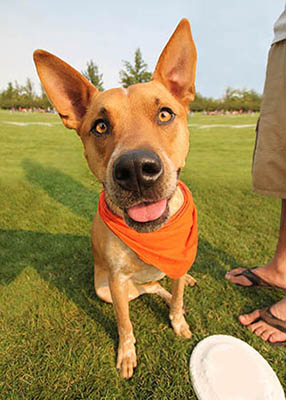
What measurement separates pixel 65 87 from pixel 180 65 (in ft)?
3.58

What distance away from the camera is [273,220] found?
4941 mm

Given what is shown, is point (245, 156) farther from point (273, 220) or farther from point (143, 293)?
point (143, 293)

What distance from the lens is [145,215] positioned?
181 centimetres

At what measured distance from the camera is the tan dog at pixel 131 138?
1591mm

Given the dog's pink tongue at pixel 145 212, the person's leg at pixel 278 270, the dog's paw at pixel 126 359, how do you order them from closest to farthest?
the dog's pink tongue at pixel 145 212 → the dog's paw at pixel 126 359 → the person's leg at pixel 278 270

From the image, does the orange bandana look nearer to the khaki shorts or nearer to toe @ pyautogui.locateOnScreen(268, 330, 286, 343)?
the khaki shorts

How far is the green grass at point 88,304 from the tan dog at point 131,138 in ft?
0.82

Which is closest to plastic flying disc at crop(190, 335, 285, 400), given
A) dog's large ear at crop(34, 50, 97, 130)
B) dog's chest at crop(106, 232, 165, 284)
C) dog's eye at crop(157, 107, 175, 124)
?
dog's chest at crop(106, 232, 165, 284)

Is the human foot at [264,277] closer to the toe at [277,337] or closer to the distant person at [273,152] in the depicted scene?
the distant person at [273,152]

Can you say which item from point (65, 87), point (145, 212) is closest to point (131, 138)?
point (145, 212)

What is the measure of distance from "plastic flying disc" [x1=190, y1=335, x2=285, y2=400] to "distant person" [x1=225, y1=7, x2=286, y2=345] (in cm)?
80

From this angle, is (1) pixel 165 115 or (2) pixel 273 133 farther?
(2) pixel 273 133

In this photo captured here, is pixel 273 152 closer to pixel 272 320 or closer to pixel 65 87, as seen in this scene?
pixel 272 320

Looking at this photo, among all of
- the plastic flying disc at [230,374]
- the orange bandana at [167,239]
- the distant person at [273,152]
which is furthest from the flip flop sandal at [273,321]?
the orange bandana at [167,239]
